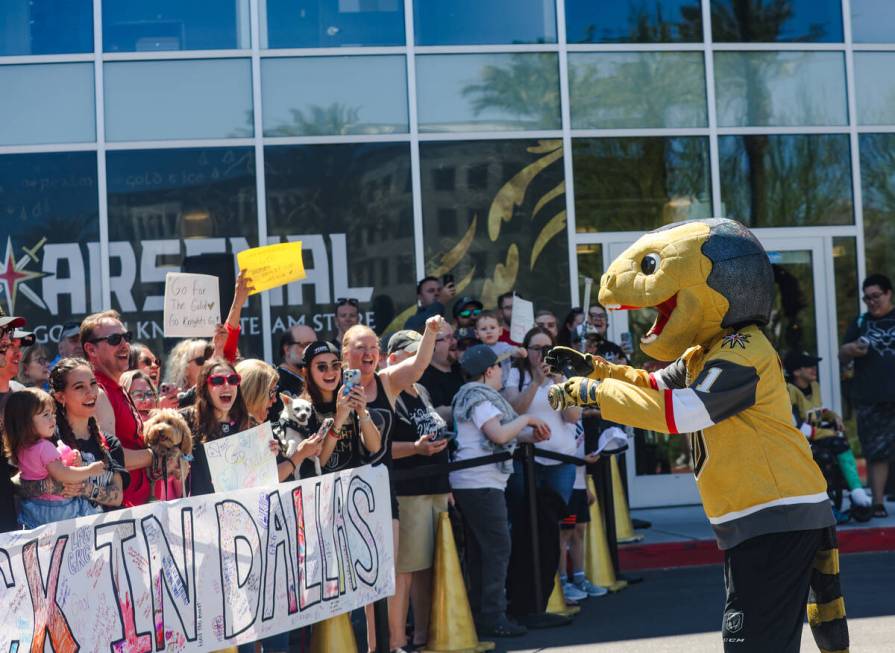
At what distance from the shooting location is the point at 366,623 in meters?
7.42

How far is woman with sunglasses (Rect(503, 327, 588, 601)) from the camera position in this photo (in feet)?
30.3

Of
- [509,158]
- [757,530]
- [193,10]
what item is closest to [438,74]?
[509,158]

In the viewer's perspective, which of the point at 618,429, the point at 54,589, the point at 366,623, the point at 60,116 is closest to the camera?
the point at 54,589

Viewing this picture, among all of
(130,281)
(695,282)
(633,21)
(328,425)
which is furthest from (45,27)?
(695,282)

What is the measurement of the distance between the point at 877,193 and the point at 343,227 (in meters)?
→ 5.61

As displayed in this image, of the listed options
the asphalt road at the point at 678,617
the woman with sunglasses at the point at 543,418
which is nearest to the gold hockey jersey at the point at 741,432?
the asphalt road at the point at 678,617

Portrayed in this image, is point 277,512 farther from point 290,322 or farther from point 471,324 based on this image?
point 290,322

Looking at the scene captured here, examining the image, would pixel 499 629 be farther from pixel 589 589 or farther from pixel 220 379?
pixel 220 379

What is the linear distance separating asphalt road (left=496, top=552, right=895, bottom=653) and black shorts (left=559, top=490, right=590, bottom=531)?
562 mm

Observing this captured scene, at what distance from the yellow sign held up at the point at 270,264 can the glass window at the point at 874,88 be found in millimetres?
8003

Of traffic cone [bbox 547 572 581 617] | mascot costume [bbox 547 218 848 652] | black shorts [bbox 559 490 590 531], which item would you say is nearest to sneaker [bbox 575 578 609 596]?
black shorts [bbox 559 490 590 531]

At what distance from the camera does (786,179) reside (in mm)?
13953

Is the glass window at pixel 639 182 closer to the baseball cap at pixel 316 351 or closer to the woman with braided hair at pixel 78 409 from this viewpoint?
the baseball cap at pixel 316 351

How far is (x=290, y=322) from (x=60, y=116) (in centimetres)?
298
